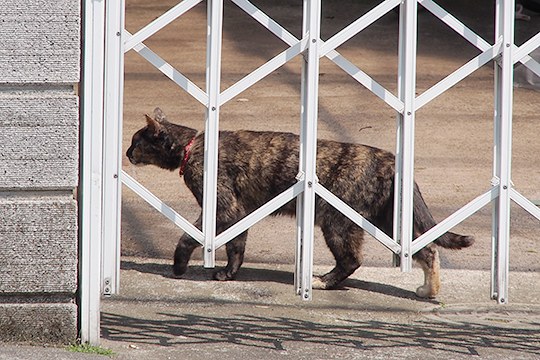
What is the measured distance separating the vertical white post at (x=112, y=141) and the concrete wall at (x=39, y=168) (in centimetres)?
20

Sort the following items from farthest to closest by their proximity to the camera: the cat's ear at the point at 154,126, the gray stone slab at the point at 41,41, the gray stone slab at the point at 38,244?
the cat's ear at the point at 154,126, the gray stone slab at the point at 38,244, the gray stone slab at the point at 41,41

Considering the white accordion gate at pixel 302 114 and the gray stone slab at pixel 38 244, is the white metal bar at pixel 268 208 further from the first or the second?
the gray stone slab at pixel 38 244

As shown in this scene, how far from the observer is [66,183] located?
4141mm

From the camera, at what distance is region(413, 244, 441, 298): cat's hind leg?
18.6 feet

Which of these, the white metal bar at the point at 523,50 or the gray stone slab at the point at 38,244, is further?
the white metal bar at the point at 523,50

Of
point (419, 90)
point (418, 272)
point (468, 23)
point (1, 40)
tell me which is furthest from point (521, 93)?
point (1, 40)

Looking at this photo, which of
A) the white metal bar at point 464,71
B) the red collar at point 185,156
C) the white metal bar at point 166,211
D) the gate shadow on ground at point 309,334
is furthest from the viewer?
the red collar at point 185,156

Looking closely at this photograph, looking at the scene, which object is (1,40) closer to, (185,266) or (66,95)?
(66,95)

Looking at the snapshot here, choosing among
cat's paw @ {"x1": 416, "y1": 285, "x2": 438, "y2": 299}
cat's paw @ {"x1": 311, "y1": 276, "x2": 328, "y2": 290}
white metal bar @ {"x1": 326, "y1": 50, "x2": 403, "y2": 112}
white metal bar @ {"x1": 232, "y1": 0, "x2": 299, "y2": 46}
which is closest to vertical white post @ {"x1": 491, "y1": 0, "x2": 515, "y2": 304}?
white metal bar @ {"x1": 326, "y1": 50, "x2": 403, "y2": 112}

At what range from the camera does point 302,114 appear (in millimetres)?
4480

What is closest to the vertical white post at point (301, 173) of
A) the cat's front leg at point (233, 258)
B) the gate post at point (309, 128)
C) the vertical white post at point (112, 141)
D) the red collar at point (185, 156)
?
the gate post at point (309, 128)

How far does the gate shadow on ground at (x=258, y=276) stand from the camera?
584 centimetres

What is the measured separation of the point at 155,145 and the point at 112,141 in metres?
2.12

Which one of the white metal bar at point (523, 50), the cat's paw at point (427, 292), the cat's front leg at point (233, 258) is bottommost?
the cat's paw at point (427, 292)
